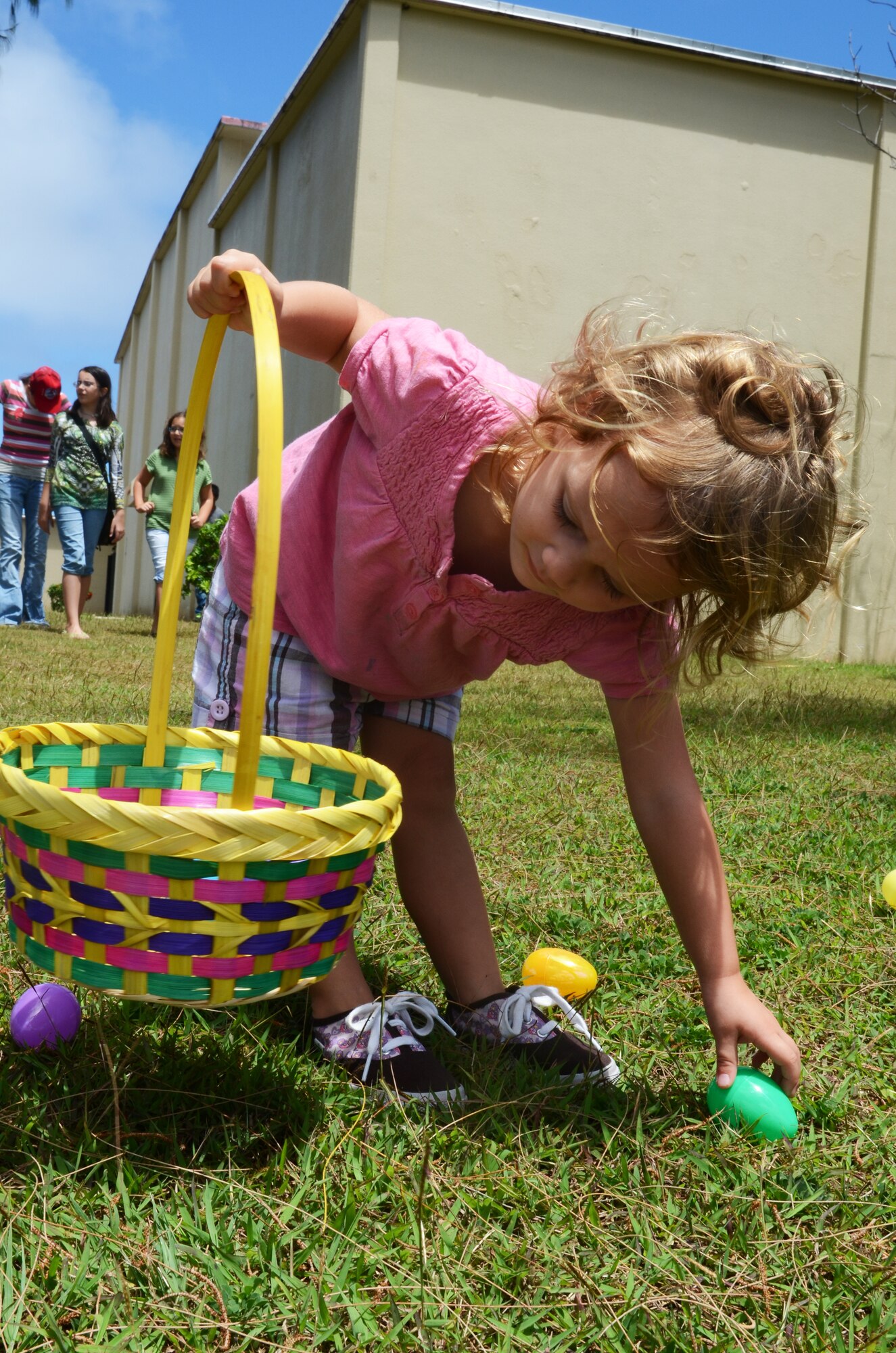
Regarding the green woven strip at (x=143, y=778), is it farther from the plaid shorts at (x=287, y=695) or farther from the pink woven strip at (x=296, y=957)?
the pink woven strip at (x=296, y=957)

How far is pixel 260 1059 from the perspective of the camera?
158 cm

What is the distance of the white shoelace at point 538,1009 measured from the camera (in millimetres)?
1744

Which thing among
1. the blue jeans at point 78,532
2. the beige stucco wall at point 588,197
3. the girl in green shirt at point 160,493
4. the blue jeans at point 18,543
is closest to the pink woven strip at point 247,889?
the blue jeans at point 78,532

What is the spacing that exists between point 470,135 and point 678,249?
1907 mm

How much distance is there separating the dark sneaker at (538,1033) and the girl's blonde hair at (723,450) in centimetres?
60

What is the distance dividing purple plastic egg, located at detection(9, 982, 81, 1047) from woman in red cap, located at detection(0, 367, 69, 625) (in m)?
6.96

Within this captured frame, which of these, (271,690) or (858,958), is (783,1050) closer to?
(858,958)

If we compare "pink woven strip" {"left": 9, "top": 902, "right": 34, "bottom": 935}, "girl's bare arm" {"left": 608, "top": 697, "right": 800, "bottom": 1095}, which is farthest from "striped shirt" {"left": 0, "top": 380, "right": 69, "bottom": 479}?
"pink woven strip" {"left": 9, "top": 902, "right": 34, "bottom": 935}

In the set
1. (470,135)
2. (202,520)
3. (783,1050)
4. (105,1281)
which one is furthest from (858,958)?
(470,135)

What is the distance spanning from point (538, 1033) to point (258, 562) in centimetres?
88

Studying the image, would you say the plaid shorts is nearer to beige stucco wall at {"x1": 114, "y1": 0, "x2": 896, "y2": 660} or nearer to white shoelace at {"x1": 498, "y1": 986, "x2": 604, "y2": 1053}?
white shoelace at {"x1": 498, "y1": 986, "x2": 604, "y2": 1053}

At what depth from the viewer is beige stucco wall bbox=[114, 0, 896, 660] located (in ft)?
28.9

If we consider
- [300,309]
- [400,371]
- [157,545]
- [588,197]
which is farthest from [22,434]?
[400,371]

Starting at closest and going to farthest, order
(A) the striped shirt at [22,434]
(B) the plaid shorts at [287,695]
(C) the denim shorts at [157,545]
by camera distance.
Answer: (B) the plaid shorts at [287,695], (A) the striped shirt at [22,434], (C) the denim shorts at [157,545]
